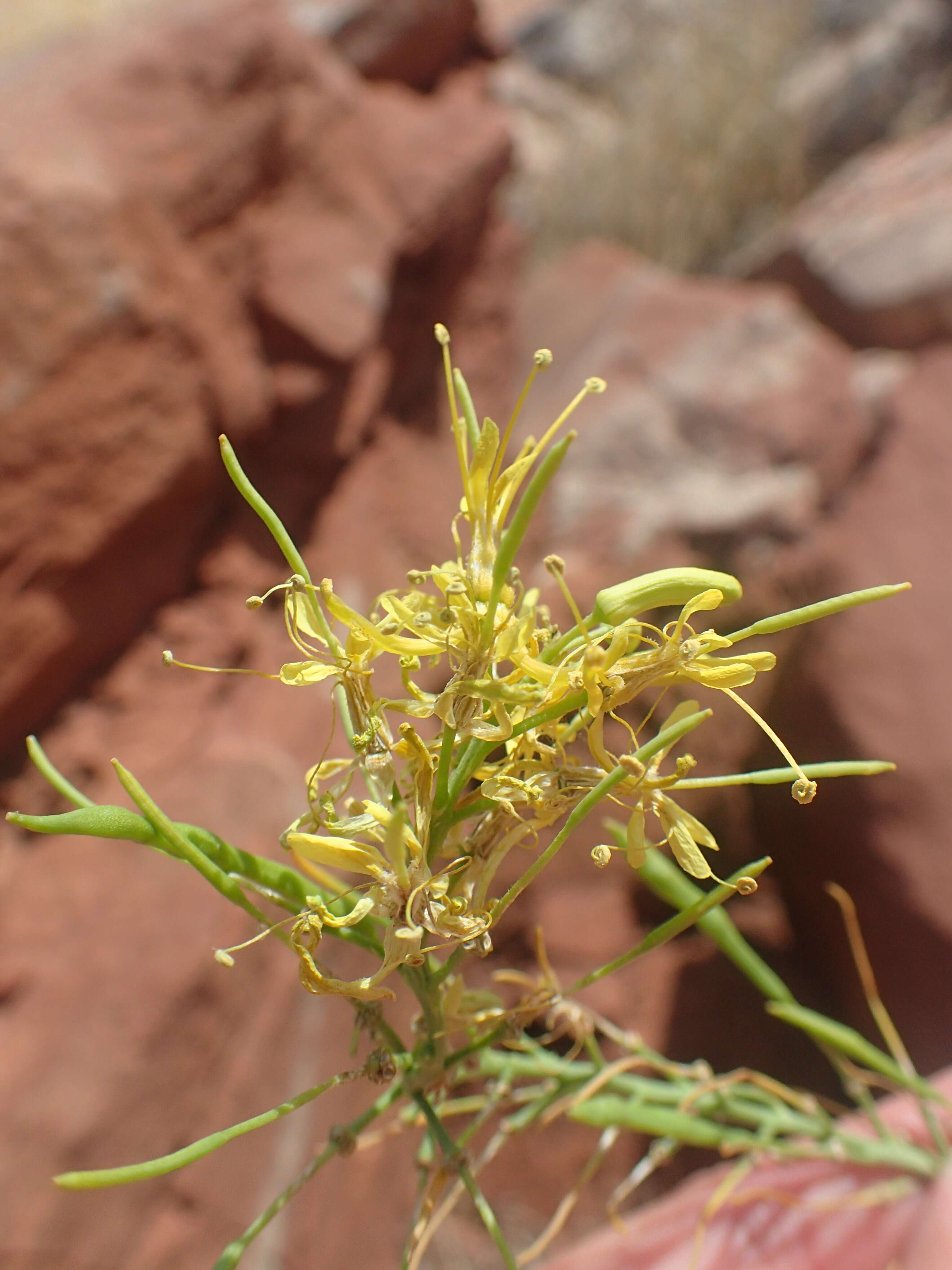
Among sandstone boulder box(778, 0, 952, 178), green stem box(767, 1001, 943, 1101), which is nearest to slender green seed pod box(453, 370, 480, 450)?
green stem box(767, 1001, 943, 1101)

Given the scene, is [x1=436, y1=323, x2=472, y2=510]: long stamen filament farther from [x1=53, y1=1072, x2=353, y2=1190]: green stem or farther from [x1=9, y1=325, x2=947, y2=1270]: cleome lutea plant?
[x1=53, y1=1072, x2=353, y2=1190]: green stem

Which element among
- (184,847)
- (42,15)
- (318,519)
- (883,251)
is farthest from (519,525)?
(42,15)

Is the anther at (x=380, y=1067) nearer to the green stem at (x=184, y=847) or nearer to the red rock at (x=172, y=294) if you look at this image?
the green stem at (x=184, y=847)

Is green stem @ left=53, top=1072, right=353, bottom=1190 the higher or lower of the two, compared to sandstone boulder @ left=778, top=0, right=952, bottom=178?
higher

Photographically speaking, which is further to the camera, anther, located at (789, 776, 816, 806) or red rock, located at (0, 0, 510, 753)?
red rock, located at (0, 0, 510, 753)

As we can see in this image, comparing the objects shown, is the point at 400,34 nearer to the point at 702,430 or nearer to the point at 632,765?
the point at 702,430

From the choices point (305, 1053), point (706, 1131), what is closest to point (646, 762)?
point (706, 1131)

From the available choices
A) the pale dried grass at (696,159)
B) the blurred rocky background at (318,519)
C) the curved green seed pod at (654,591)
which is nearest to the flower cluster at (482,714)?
the curved green seed pod at (654,591)
